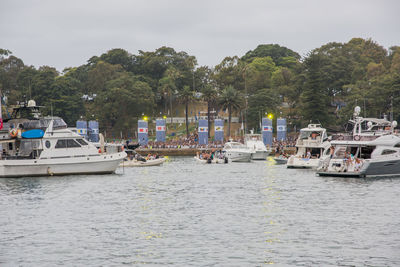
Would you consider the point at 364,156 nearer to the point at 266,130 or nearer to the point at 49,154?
the point at 49,154

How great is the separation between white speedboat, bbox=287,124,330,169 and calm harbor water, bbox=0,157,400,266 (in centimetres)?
1265

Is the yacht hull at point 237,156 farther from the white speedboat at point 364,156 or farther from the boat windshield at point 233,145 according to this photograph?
the white speedboat at point 364,156

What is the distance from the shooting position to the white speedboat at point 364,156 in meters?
53.0

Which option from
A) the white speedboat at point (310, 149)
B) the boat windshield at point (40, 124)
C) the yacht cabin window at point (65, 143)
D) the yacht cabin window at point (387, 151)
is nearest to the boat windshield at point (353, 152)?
the yacht cabin window at point (387, 151)

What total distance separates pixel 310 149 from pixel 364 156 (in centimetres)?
1440

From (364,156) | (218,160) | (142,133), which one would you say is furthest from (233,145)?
(364,156)

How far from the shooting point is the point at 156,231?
3036cm

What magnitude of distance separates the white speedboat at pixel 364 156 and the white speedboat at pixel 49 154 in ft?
76.8

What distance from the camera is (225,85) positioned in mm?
156000

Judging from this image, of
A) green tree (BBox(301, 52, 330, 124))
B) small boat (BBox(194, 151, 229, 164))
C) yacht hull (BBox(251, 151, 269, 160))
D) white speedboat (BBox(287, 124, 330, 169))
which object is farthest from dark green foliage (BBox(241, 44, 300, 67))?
white speedboat (BBox(287, 124, 330, 169))

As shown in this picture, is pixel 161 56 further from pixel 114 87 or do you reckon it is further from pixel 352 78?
pixel 352 78

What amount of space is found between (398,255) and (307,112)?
311 ft

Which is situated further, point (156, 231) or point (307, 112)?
point (307, 112)

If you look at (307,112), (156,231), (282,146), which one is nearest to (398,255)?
(156,231)
